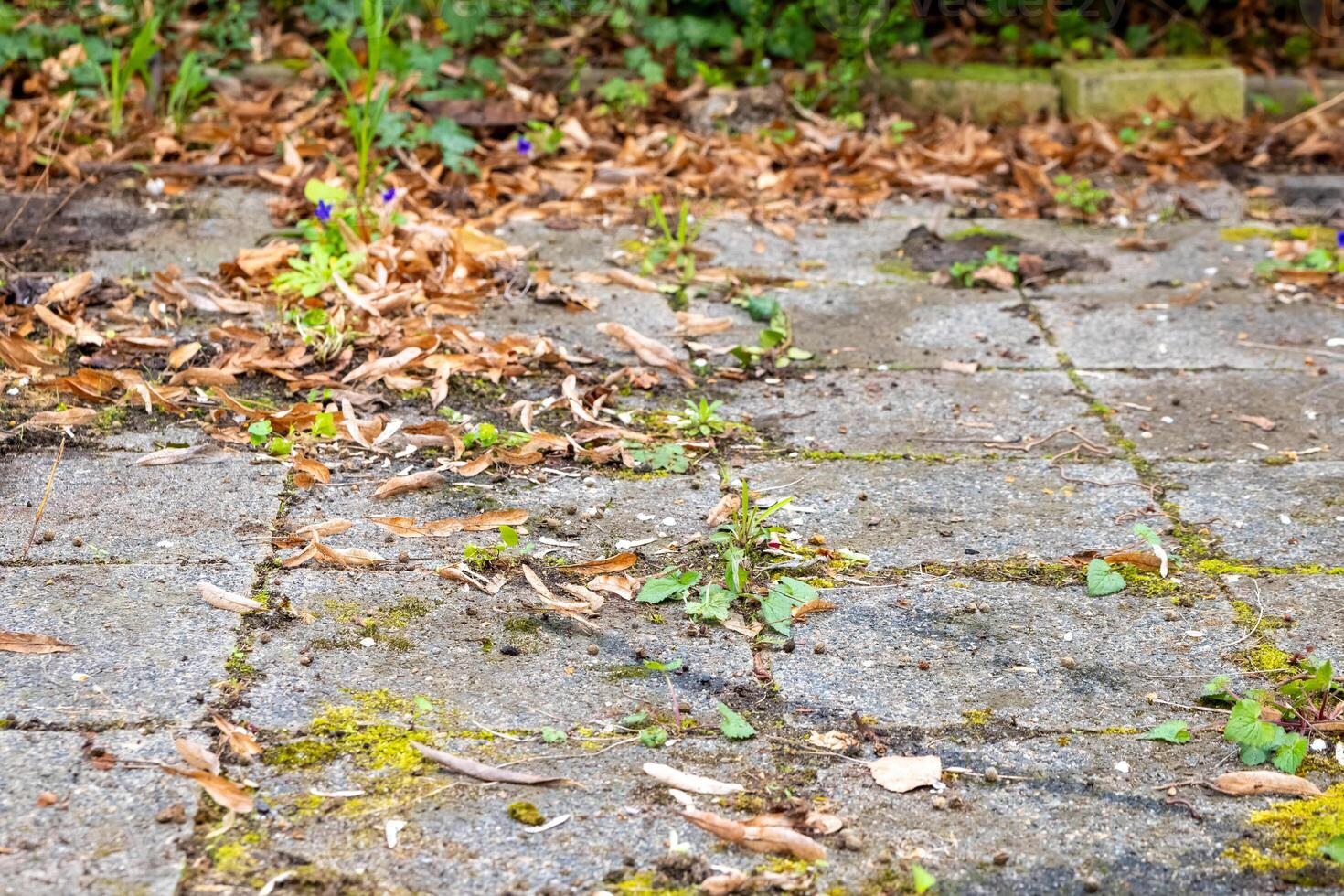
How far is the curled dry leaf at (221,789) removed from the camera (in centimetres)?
173

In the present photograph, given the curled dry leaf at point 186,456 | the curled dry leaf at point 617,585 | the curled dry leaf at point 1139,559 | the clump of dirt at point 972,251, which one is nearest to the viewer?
the curled dry leaf at point 617,585

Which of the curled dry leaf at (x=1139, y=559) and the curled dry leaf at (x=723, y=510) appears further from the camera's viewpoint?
the curled dry leaf at (x=723, y=510)

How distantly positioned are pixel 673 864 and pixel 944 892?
13.1 inches

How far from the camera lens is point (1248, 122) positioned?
19.2 ft

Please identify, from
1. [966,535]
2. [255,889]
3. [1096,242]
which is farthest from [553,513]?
[1096,242]

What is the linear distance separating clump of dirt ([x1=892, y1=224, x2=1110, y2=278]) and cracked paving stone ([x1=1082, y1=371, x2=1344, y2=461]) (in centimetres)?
89

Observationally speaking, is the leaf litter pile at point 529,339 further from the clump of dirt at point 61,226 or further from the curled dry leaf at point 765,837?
the clump of dirt at point 61,226

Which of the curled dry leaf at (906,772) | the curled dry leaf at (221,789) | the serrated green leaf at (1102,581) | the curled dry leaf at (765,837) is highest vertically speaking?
the curled dry leaf at (765,837)

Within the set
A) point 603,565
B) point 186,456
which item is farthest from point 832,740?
point 186,456

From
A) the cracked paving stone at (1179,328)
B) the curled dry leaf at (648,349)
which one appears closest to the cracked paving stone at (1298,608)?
the cracked paving stone at (1179,328)

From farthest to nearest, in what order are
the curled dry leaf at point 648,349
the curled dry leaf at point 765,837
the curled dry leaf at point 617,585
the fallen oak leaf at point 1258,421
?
1. the curled dry leaf at point 648,349
2. the fallen oak leaf at point 1258,421
3. the curled dry leaf at point 617,585
4. the curled dry leaf at point 765,837

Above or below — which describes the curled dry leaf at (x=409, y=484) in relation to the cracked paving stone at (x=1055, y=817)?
below

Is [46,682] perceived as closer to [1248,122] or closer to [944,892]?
[944,892]

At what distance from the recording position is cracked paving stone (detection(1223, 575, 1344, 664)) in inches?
87.3
